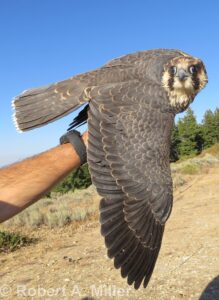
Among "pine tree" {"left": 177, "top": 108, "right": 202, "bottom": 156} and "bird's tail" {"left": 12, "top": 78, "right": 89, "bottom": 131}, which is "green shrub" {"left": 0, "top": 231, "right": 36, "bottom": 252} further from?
"pine tree" {"left": 177, "top": 108, "right": 202, "bottom": 156}

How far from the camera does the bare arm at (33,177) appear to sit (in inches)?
127

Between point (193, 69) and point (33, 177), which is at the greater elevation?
point (193, 69)

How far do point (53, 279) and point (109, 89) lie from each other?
434 centimetres

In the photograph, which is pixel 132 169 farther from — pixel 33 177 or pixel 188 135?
pixel 188 135

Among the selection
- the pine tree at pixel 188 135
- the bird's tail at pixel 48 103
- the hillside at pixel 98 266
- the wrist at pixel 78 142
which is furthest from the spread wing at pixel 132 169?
the pine tree at pixel 188 135

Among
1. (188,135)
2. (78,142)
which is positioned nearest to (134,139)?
(78,142)

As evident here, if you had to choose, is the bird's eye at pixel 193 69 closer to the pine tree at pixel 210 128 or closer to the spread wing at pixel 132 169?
the spread wing at pixel 132 169

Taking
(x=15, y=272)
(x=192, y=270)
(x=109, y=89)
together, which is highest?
(x=109, y=89)

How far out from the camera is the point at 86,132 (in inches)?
136

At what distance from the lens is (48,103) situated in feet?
12.2

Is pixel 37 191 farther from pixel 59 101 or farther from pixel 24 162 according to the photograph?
pixel 59 101

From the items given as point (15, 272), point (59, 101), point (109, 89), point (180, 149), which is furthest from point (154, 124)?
point (180, 149)

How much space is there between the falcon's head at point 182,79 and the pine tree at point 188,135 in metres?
43.0

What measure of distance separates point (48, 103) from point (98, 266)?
4.25m
